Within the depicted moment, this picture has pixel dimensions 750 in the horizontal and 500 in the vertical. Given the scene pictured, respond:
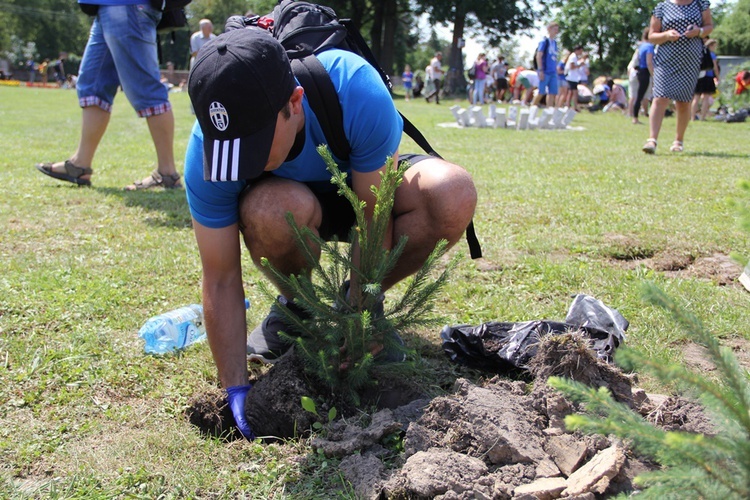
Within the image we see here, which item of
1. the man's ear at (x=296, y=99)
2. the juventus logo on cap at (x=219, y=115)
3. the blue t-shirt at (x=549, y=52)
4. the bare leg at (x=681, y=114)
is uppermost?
the blue t-shirt at (x=549, y=52)

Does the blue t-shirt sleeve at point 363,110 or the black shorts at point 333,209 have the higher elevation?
the blue t-shirt sleeve at point 363,110

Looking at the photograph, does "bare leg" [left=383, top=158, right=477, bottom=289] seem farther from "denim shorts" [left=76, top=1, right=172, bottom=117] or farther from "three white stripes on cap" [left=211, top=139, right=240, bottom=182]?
"denim shorts" [left=76, top=1, right=172, bottom=117]

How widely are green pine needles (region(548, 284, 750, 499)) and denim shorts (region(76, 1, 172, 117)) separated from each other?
485 cm

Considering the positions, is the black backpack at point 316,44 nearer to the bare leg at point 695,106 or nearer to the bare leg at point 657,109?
the bare leg at point 657,109

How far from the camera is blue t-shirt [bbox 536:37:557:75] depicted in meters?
14.5

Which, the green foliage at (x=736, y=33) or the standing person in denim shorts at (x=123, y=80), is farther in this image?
the green foliage at (x=736, y=33)

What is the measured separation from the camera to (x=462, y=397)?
202 cm

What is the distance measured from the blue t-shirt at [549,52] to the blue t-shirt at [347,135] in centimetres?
1324

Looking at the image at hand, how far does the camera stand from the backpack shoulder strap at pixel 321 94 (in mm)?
2195

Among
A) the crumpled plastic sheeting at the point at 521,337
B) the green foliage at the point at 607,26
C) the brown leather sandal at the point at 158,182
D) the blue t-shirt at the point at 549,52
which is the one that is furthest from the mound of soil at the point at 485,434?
the green foliage at the point at 607,26

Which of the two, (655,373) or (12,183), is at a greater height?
(655,373)

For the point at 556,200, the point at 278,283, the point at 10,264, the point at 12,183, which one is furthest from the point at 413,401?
the point at 12,183

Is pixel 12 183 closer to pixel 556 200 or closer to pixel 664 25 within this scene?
pixel 556 200

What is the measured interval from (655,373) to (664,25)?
7.44 m
